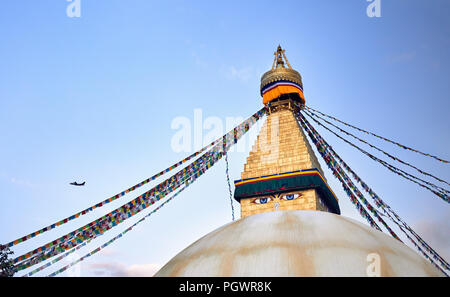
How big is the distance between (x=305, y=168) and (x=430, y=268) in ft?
32.2

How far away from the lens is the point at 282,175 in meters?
13.2

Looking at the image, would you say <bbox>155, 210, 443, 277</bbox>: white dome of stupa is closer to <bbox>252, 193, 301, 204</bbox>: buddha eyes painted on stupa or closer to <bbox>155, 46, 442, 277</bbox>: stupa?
<bbox>155, 46, 442, 277</bbox>: stupa

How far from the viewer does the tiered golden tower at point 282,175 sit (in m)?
12.9

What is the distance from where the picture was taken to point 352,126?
45.4 ft

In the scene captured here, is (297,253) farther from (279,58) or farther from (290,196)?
(279,58)

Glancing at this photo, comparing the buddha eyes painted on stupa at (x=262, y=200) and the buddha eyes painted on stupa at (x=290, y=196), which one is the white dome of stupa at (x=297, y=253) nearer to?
the buddha eyes painted on stupa at (x=290, y=196)

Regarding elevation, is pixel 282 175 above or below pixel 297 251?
above

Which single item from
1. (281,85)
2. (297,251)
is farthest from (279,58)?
(297,251)

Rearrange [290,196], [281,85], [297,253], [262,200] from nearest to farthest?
[297,253] → [290,196] → [262,200] → [281,85]

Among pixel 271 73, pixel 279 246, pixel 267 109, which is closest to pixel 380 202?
pixel 267 109

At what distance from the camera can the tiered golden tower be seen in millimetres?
12898

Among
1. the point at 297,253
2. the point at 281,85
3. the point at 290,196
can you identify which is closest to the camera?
the point at 297,253

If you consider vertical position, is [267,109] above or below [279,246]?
above
